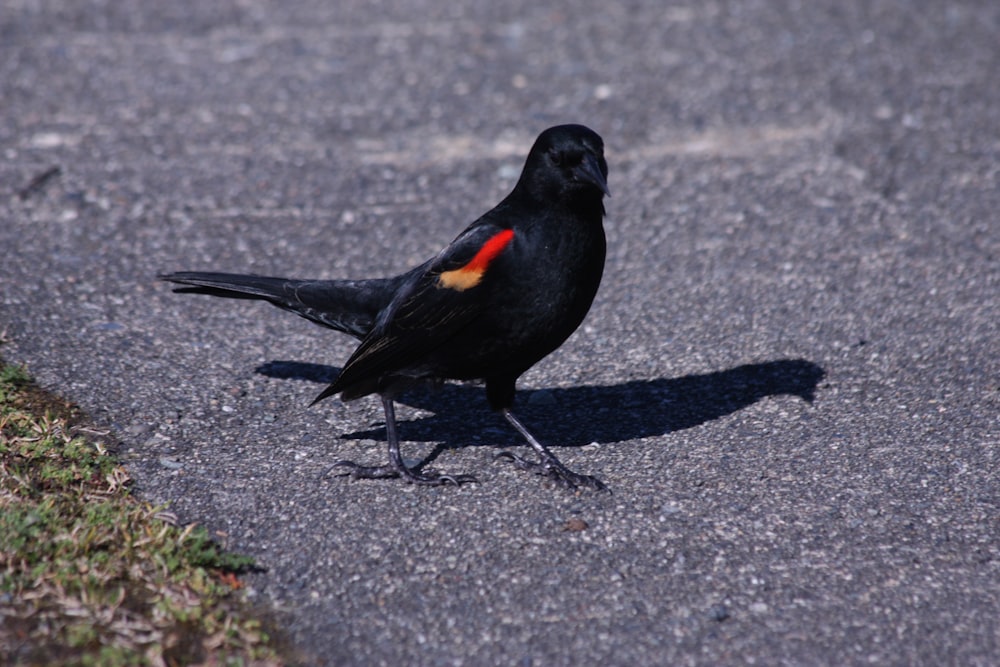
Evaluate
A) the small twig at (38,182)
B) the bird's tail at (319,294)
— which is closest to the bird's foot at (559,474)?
the bird's tail at (319,294)

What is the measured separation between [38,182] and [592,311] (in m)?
3.66

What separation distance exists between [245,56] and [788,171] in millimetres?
4604

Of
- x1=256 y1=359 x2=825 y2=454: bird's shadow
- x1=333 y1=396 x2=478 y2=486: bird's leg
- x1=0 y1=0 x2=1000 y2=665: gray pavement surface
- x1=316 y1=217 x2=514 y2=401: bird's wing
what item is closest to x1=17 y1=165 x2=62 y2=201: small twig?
x1=0 y1=0 x2=1000 y2=665: gray pavement surface

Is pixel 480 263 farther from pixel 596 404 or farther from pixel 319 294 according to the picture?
pixel 596 404

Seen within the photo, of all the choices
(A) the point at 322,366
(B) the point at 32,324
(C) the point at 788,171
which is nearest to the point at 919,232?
(C) the point at 788,171

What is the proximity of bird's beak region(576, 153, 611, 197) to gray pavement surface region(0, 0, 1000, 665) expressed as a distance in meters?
1.16

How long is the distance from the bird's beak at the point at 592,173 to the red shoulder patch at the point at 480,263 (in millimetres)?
350

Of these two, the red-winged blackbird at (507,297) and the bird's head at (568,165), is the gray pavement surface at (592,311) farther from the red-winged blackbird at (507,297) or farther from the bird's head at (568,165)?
the bird's head at (568,165)

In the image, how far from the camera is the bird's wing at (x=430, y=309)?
427 cm

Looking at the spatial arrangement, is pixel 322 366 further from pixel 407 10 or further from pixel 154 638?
pixel 407 10

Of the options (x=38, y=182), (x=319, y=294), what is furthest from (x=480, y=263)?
(x=38, y=182)

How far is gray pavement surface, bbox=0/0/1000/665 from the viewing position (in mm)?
3586

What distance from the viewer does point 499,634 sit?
3.37m

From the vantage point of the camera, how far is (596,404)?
16.6 feet
